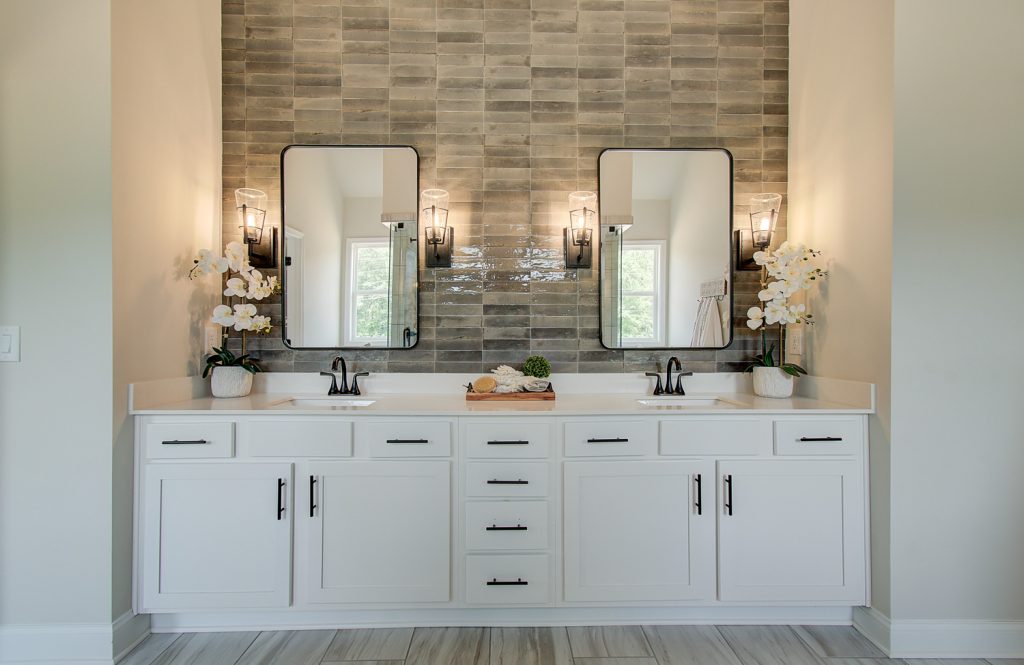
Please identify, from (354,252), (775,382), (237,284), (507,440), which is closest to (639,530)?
(507,440)

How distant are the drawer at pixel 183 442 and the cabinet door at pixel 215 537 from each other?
0.14 feet

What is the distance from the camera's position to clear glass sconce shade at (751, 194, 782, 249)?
270 cm

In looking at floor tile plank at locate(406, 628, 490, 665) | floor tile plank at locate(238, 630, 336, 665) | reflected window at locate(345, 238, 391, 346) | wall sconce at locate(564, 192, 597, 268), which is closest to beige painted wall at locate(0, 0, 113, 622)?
floor tile plank at locate(238, 630, 336, 665)

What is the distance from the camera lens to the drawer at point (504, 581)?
6.91 feet

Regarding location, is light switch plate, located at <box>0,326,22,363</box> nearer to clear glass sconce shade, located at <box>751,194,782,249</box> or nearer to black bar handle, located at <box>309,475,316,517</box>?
black bar handle, located at <box>309,475,316,517</box>

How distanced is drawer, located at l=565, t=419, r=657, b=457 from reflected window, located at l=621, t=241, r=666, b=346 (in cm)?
68

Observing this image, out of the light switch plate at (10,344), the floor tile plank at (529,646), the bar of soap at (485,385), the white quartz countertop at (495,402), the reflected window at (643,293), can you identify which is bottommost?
the floor tile plank at (529,646)

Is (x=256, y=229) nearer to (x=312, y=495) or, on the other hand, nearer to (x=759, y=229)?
(x=312, y=495)

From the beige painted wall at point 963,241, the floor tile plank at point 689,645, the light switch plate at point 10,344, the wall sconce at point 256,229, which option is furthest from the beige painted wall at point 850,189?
the light switch plate at point 10,344

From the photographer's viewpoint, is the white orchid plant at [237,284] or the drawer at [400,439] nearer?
the drawer at [400,439]

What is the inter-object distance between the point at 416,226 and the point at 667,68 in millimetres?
1497

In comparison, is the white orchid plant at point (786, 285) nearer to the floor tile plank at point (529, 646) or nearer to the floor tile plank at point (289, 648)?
the floor tile plank at point (529, 646)

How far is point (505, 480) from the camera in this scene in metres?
2.12

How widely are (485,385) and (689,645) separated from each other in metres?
1.31
